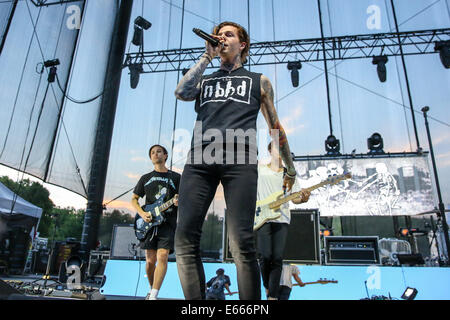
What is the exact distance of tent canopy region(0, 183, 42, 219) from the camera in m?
4.79

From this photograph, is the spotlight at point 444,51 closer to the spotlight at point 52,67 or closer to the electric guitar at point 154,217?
the electric guitar at point 154,217

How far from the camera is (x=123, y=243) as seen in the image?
4500 millimetres

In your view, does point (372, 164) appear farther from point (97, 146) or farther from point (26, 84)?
point (26, 84)

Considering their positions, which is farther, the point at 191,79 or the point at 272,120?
the point at 272,120

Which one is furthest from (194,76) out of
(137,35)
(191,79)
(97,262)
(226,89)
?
(137,35)

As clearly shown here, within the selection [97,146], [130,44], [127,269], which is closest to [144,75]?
[130,44]

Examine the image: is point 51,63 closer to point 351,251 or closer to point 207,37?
point 207,37

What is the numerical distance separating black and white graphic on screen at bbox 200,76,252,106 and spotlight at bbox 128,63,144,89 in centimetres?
549

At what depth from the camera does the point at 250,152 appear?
130 cm

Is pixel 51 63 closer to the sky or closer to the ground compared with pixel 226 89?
closer to the sky

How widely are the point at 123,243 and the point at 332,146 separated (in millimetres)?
5429

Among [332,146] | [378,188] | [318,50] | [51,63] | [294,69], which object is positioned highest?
[318,50]

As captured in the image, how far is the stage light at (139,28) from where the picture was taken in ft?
20.3

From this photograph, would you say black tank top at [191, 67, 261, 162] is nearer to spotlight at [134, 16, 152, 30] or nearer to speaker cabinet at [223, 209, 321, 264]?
speaker cabinet at [223, 209, 321, 264]
